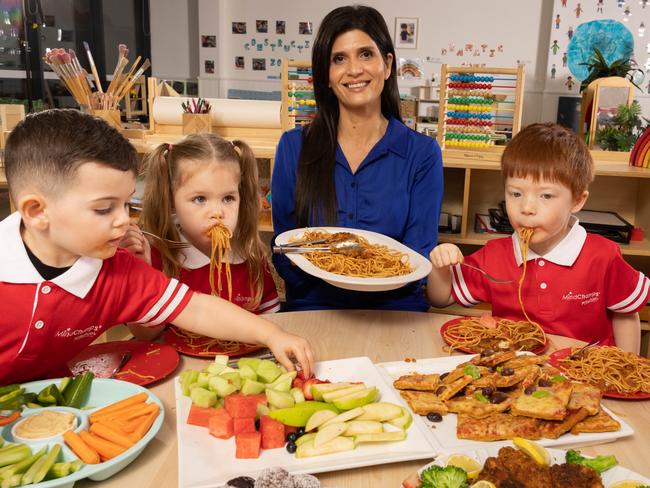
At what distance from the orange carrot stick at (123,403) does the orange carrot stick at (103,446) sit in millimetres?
82

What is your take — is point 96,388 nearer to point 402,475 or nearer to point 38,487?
point 38,487

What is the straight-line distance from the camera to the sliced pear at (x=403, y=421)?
1.22m

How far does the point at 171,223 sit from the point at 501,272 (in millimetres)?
1199

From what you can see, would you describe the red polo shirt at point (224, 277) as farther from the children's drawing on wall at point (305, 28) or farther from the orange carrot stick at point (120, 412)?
the children's drawing on wall at point (305, 28)

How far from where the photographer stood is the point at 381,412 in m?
1.23

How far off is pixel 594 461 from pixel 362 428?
0.43 metres

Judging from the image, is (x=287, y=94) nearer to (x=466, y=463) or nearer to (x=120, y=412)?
(x=120, y=412)

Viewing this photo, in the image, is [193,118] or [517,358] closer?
[517,358]

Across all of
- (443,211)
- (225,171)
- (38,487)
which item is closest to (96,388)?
(38,487)

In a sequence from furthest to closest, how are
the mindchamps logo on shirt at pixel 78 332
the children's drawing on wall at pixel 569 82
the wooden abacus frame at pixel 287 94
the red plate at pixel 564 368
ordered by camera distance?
the children's drawing on wall at pixel 569 82, the wooden abacus frame at pixel 287 94, the mindchamps logo on shirt at pixel 78 332, the red plate at pixel 564 368

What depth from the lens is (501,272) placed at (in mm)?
2156

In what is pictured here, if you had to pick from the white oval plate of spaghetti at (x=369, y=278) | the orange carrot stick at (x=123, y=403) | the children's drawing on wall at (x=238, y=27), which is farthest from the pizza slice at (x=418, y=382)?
the children's drawing on wall at (x=238, y=27)

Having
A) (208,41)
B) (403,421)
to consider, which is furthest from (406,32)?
(403,421)

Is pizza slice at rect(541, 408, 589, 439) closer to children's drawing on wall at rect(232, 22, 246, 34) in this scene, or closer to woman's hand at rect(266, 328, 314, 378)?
woman's hand at rect(266, 328, 314, 378)
